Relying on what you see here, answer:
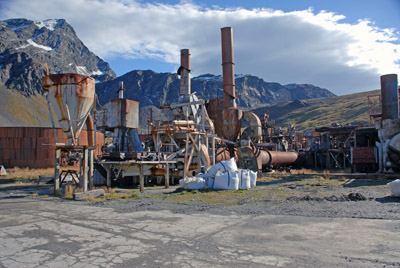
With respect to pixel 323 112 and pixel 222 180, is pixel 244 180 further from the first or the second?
pixel 323 112

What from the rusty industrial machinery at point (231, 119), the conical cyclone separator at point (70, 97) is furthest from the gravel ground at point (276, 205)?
the rusty industrial machinery at point (231, 119)

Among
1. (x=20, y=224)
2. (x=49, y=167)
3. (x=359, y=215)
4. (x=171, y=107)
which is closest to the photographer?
(x=20, y=224)

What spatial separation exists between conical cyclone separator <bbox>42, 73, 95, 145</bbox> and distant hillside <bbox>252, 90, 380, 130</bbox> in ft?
274

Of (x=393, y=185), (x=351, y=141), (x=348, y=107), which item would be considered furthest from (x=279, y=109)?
(x=393, y=185)

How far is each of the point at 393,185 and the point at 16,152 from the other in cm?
3153

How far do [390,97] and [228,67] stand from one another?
15.5 meters

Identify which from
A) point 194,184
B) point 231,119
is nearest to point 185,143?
point 194,184

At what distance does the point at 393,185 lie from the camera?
11438 millimetres

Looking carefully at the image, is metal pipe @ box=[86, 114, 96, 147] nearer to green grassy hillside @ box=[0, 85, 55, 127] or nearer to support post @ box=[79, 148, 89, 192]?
support post @ box=[79, 148, 89, 192]

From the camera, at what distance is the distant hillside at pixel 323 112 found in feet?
339

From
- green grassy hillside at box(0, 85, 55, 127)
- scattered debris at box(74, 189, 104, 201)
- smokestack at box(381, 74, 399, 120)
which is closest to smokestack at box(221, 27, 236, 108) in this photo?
smokestack at box(381, 74, 399, 120)

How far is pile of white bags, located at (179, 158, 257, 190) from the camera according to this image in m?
14.8

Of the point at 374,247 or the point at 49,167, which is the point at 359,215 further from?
the point at 49,167

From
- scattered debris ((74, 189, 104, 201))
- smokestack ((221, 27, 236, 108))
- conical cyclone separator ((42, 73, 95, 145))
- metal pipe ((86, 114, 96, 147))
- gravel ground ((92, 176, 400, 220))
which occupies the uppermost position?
smokestack ((221, 27, 236, 108))
